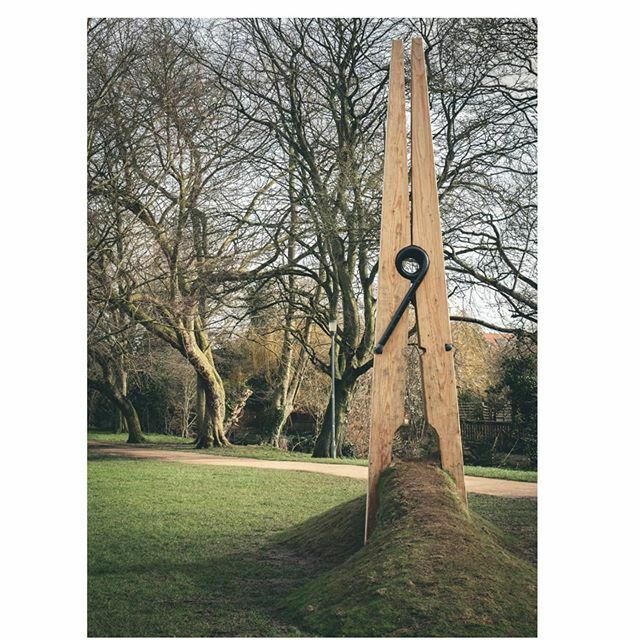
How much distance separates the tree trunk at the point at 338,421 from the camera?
799 centimetres

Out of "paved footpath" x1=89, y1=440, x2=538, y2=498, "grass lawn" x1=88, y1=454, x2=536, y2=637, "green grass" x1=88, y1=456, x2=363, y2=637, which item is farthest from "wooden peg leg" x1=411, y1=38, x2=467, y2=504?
"paved footpath" x1=89, y1=440, x2=538, y2=498

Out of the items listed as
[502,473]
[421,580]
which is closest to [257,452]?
[502,473]

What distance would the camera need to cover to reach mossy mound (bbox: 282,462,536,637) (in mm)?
3371

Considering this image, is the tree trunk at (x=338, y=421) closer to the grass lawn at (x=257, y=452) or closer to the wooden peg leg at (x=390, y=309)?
the grass lawn at (x=257, y=452)

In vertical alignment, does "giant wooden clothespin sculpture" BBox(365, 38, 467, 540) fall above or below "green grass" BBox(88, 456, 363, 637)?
above

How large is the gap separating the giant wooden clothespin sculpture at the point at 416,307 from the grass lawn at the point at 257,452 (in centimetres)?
259

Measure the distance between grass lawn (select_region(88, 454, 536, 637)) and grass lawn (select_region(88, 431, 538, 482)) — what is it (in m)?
0.40

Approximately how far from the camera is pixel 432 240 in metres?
4.07

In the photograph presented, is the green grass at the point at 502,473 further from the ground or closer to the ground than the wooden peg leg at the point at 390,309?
closer to the ground

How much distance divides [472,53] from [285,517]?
432 cm

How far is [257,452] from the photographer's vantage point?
25.2 feet

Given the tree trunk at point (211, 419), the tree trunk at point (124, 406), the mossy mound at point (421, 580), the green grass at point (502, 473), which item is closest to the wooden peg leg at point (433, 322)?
the mossy mound at point (421, 580)

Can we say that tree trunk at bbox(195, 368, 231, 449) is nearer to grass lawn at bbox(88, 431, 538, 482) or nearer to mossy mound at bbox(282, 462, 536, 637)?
grass lawn at bbox(88, 431, 538, 482)
